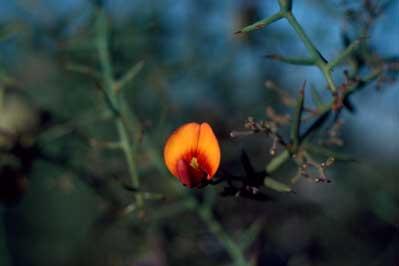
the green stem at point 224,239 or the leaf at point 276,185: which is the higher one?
the leaf at point 276,185

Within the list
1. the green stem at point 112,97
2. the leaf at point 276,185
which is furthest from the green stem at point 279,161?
the green stem at point 112,97

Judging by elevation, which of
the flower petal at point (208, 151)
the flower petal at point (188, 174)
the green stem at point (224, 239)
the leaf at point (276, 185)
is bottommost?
the green stem at point (224, 239)

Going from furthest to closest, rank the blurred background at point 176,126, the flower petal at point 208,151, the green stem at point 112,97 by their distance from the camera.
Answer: the blurred background at point 176,126, the green stem at point 112,97, the flower petal at point 208,151

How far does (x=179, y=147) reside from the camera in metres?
0.61

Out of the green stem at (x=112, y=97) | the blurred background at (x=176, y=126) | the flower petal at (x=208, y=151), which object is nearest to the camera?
the flower petal at (x=208, y=151)

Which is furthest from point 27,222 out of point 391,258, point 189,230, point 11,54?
point 391,258

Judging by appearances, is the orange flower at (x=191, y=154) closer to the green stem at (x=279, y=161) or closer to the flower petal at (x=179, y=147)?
the flower petal at (x=179, y=147)

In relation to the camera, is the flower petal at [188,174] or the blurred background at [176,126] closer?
the flower petal at [188,174]

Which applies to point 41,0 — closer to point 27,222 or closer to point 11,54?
point 11,54

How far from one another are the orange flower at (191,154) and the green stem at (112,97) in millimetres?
153

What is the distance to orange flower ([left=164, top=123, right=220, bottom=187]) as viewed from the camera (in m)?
0.58

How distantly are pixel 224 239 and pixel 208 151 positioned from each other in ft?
1.06

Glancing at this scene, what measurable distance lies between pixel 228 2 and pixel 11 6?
725 mm

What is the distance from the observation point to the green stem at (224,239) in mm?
841
